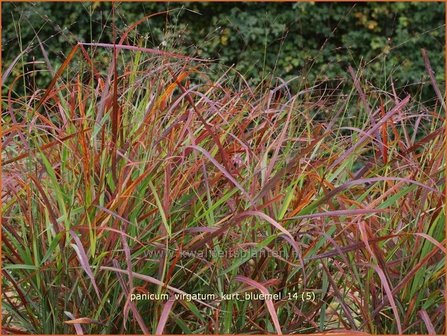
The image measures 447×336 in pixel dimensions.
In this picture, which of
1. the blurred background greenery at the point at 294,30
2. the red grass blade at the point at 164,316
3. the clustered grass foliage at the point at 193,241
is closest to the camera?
the red grass blade at the point at 164,316

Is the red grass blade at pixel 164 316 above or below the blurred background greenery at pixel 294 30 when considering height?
above

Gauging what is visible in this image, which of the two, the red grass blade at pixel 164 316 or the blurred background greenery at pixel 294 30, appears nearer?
the red grass blade at pixel 164 316

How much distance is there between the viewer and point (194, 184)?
2.51 metres

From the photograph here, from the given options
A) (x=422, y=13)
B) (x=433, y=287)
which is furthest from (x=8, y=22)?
(x=433, y=287)

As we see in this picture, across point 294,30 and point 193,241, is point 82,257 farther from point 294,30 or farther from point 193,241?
point 294,30

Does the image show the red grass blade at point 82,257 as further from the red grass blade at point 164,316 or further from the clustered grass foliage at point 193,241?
the red grass blade at point 164,316

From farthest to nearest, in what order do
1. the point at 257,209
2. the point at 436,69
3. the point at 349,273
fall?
the point at 436,69, the point at 349,273, the point at 257,209

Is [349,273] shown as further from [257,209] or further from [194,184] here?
[194,184]

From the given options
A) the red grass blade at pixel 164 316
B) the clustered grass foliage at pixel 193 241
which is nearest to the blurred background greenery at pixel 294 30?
the clustered grass foliage at pixel 193 241

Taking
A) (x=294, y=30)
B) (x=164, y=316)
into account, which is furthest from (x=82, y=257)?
(x=294, y=30)

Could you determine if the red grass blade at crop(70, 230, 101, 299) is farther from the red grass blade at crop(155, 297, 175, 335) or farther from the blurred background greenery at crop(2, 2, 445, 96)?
the blurred background greenery at crop(2, 2, 445, 96)

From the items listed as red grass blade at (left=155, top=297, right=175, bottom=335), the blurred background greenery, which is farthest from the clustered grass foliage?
the blurred background greenery

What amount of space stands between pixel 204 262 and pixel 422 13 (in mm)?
5078

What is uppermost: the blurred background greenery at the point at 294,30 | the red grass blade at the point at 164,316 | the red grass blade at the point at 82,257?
the red grass blade at the point at 82,257
